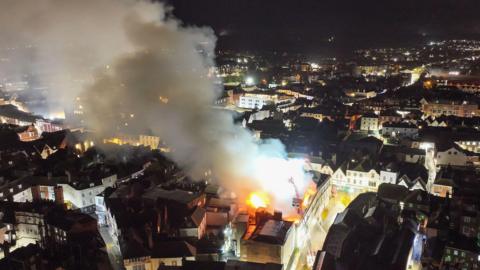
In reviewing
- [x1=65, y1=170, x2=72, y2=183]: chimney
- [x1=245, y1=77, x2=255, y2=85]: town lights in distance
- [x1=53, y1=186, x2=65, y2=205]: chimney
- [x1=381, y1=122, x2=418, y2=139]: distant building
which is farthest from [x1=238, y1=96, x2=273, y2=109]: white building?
[x1=53, y1=186, x2=65, y2=205]: chimney

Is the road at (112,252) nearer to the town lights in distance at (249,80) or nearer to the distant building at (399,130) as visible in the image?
the distant building at (399,130)

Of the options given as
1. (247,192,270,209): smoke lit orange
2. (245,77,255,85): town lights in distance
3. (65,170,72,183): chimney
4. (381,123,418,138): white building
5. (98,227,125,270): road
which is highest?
(245,77,255,85): town lights in distance

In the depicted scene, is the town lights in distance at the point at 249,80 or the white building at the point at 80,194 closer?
the white building at the point at 80,194

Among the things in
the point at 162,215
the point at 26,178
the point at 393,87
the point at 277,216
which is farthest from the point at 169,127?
the point at 393,87

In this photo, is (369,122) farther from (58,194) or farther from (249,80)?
(249,80)

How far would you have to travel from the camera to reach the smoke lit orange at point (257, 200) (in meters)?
15.5

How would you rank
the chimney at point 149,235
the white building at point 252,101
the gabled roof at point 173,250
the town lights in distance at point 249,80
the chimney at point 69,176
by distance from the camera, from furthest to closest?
the town lights in distance at point 249,80, the white building at point 252,101, the chimney at point 69,176, the chimney at point 149,235, the gabled roof at point 173,250

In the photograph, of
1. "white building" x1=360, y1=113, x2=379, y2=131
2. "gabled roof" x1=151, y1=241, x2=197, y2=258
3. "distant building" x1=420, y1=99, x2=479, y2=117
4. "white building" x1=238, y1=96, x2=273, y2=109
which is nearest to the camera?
"gabled roof" x1=151, y1=241, x2=197, y2=258

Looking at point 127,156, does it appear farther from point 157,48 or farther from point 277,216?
point 277,216

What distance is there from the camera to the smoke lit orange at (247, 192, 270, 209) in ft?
50.7

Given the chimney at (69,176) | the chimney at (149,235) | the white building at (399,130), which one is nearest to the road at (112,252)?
the chimney at (149,235)

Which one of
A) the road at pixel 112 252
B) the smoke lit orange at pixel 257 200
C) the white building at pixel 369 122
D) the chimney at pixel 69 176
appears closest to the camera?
the road at pixel 112 252

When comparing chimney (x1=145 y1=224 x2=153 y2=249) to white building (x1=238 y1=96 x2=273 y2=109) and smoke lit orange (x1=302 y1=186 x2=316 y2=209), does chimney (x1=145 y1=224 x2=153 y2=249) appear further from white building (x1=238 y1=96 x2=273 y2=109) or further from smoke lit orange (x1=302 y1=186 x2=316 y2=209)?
white building (x1=238 y1=96 x2=273 y2=109)

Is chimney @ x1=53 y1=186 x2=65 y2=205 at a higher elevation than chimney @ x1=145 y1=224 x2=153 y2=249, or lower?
higher
